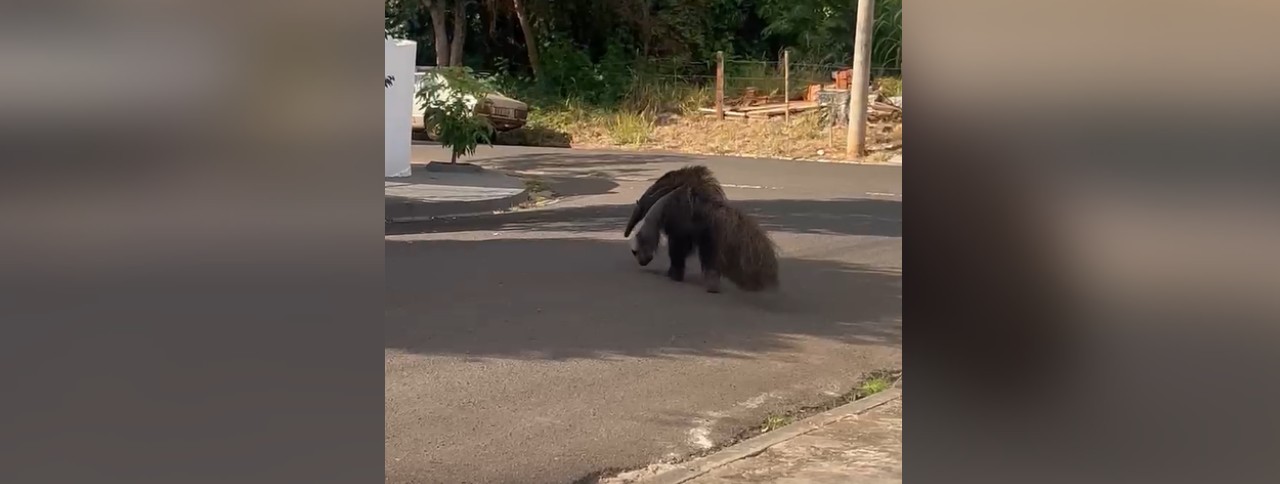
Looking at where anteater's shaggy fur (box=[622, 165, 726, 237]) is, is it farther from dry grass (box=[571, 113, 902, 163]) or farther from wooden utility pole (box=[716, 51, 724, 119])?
wooden utility pole (box=[716, 51, 724, 119])

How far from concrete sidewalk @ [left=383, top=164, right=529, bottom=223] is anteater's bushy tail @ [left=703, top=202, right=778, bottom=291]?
5016 millimetres

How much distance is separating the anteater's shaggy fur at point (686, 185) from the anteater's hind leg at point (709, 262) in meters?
0.30

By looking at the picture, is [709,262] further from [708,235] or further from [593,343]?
[593,343]

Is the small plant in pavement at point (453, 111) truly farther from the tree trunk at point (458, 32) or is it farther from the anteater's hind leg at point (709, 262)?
the tree trunk at point (458, 32)

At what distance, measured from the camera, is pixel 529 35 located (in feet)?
94.8

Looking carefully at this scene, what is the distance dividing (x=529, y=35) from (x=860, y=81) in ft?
35.3

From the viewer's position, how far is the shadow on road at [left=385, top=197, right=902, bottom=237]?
12297 mm

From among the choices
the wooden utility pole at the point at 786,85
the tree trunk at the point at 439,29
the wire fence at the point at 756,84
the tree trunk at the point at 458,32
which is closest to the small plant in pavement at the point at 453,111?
the wire fence at the point at 756,84

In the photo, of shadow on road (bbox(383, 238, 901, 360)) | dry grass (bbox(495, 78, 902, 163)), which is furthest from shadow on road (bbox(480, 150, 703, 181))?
shadow on road (bbox(383, 238, 901, 360))

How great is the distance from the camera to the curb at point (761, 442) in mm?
4961
